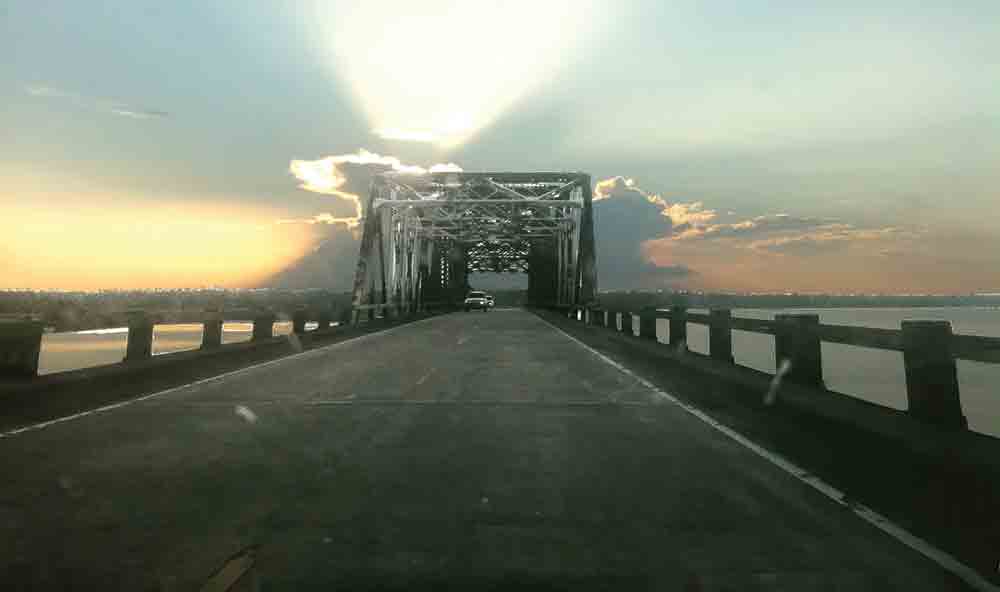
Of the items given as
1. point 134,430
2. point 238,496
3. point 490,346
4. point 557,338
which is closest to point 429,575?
point 238,496

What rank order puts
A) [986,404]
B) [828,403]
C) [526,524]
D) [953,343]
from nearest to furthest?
[526,524], [953,343], [828,403], [986,404]

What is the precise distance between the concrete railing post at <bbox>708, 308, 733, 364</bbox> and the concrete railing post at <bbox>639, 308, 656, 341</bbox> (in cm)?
572

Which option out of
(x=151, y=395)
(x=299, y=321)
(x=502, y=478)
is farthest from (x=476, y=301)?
(x=502, y=478)

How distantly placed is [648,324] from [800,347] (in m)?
11.0

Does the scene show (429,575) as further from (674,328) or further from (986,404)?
(986,404)

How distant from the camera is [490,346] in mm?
21500

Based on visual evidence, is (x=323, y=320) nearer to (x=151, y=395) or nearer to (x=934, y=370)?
(x=151, y=395)

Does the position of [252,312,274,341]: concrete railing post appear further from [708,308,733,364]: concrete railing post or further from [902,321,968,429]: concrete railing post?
[902,321,968,429]: concrete railing post

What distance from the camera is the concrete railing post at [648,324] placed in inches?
810

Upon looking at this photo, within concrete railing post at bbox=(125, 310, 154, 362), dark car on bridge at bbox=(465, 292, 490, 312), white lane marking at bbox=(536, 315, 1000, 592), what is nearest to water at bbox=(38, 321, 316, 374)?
concrete railing post at bbox=(125, 310, 154, 362)

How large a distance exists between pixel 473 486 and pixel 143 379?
367 inches

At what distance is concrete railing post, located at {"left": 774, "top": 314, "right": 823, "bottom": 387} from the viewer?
32.0 ft

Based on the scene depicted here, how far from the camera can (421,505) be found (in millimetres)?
4957

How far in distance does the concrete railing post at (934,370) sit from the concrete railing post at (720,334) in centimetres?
635
